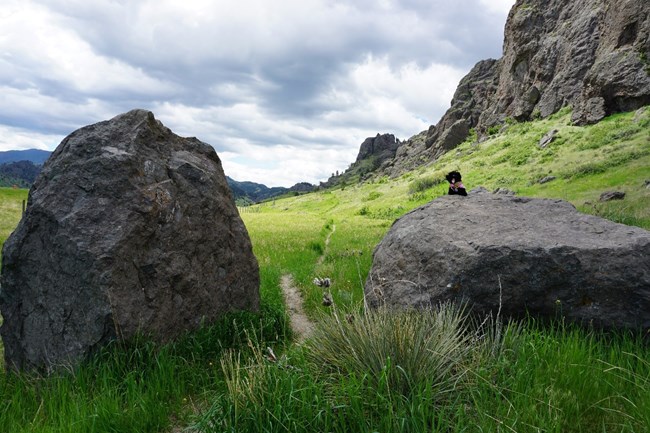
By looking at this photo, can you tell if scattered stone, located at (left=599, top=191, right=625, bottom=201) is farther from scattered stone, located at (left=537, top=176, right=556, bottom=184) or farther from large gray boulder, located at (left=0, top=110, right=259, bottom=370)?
large gray boulder, located at (left=0, top=110, right=259, bottom=370)

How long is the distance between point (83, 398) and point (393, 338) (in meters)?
3.28

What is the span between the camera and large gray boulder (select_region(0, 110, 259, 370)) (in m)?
5.11

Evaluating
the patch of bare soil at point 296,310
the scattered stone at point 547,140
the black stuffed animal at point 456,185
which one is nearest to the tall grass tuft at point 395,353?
the patch of bare soil at point 296,310

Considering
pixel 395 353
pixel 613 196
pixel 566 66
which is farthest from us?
pixel 566 66

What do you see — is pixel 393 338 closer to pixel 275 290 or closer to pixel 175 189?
pixel 175 189

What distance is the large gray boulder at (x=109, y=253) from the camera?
5.11m

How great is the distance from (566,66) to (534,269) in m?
81.3

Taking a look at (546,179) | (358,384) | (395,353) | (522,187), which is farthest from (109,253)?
(546,179)

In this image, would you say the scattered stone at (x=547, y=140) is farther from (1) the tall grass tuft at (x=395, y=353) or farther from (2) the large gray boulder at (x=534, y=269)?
(1) the tall grass tuft at (x=395, y=353)

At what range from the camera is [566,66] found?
2800 inches

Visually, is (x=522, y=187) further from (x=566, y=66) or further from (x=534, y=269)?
(x=566, y=66)

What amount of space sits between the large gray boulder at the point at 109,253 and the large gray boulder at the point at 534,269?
293 cm

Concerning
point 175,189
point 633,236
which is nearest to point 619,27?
point 633,236

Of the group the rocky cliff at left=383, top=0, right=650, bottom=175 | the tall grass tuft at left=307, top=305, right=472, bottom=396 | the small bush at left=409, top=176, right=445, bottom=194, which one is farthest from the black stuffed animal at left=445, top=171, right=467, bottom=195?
the small bush at left=409, top=176, right=445, bottom=194
